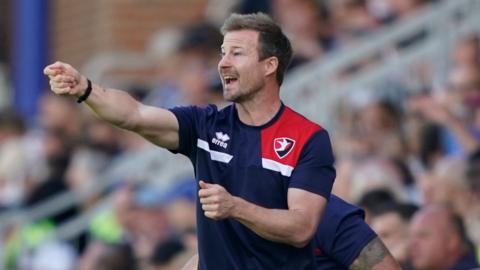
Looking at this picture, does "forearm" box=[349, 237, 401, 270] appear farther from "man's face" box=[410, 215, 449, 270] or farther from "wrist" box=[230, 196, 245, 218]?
"wrist" box=[230, 196, 245, 218]

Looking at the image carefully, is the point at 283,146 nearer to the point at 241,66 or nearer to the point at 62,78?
the point at 241,66

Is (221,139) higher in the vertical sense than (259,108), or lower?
lower

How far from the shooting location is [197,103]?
513 inches

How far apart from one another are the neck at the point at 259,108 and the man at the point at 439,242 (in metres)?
2.07

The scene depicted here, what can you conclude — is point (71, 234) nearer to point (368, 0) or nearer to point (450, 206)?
point (368, 0)

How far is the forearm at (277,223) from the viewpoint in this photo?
668 cm

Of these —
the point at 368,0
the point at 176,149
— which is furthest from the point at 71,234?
the point at 176,149

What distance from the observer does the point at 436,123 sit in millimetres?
10531

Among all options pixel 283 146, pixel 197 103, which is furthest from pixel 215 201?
pixel 197 103

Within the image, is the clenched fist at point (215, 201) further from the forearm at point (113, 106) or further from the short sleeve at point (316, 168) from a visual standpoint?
the forearm at point (113, 106)

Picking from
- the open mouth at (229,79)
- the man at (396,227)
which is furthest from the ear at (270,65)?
the man at (396,227)

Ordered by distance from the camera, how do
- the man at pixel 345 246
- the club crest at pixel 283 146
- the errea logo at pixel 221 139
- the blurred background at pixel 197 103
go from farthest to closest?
1. the blurred background at pixel 197 103
2. the man at pixel 345 246
3. the errea logo at pixel 221 139
4. the club crest at pixel 283 146

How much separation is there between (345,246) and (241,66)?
48.0 inches

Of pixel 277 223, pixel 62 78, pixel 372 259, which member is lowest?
pixel 372 259
